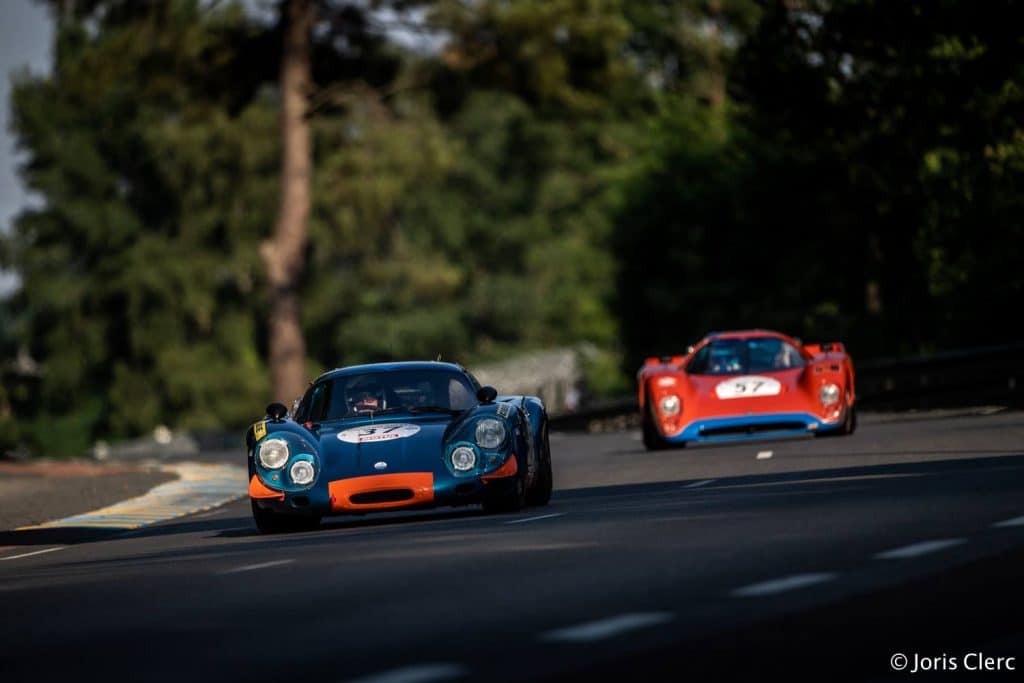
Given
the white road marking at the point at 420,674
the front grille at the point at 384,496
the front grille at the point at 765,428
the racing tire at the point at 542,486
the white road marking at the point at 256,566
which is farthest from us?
the front grille at the point at 765,428

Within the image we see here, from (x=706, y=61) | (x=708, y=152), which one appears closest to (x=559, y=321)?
(x=706, y=61)

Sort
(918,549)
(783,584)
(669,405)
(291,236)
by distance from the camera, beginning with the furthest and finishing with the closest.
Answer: (291,236) → (669,405) → (918,549) → (783,584)

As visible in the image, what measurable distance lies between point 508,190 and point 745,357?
70219 millimetres

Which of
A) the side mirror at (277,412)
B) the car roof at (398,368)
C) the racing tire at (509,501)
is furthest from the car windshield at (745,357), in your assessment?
the racing tire at (509,501)

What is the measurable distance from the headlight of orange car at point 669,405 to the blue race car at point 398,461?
774cm

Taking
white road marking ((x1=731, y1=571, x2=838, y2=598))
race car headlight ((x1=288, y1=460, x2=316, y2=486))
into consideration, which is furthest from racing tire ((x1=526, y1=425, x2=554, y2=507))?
white road marking ((x1=731, y1=571, x2=838, y2=598))

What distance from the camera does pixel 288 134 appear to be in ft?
146

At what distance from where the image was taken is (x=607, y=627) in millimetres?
8594

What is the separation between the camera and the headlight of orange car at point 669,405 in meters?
24.6

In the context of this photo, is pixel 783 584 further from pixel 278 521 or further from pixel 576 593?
pixel 278 521

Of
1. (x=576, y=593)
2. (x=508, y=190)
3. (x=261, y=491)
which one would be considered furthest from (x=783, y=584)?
(x=508, y=190)

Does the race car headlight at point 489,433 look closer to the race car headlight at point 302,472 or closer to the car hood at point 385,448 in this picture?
the car hood at point 385,448

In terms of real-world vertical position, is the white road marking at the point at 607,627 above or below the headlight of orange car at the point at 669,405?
below

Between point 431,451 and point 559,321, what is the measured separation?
78.8 m
